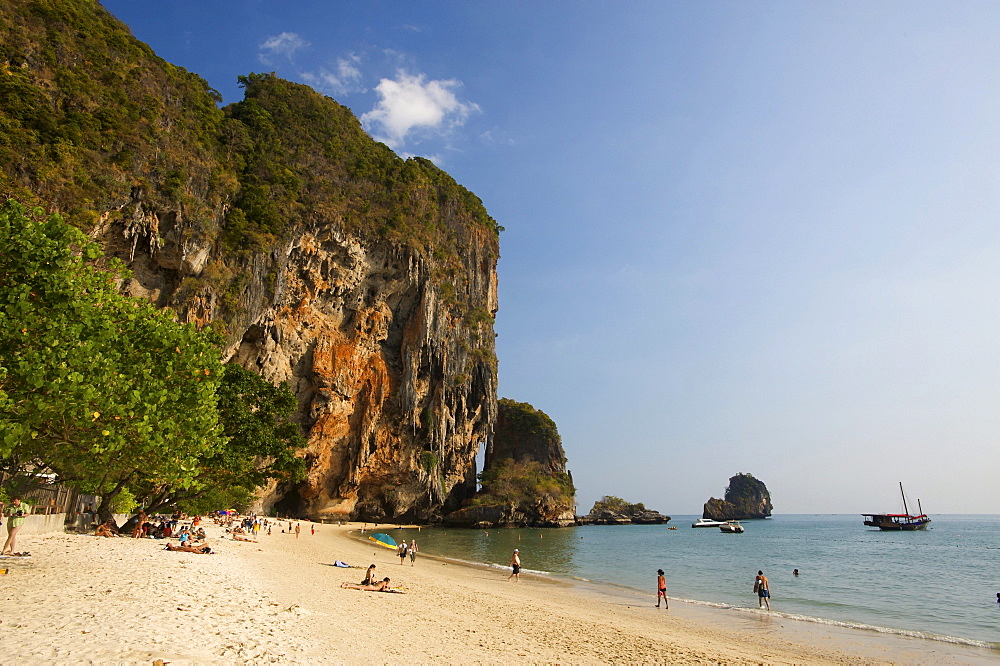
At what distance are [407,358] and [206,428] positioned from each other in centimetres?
4221

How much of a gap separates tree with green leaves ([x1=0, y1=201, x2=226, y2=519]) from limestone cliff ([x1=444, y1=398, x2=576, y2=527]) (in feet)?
183

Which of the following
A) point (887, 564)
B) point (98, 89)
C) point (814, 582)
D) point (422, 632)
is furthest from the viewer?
point (887, 564)

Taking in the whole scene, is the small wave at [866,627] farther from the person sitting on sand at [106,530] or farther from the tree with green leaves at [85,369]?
the person sitting on sand at [106,530]

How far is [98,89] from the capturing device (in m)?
30.1

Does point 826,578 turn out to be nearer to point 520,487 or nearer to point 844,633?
point 844,633

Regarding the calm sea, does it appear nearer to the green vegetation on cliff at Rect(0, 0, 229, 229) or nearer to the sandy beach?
the sandy beach

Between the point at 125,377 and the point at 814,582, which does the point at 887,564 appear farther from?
the point at 125,377

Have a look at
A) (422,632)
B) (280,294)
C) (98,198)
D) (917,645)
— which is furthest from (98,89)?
(917,645)

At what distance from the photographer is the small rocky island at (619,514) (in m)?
101

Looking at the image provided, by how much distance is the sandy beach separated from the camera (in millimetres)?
6441

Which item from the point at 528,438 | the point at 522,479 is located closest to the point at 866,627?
the point at 522,479

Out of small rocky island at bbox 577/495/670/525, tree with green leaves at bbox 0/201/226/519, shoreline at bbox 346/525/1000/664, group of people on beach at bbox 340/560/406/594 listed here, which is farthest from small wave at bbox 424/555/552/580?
small rocky island at bbox 577/495/670/525

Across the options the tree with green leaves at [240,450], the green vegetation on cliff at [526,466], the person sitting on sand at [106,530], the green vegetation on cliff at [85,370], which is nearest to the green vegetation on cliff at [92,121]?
the tree with green leaves at [240,450]

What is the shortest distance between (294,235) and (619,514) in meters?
85.3
